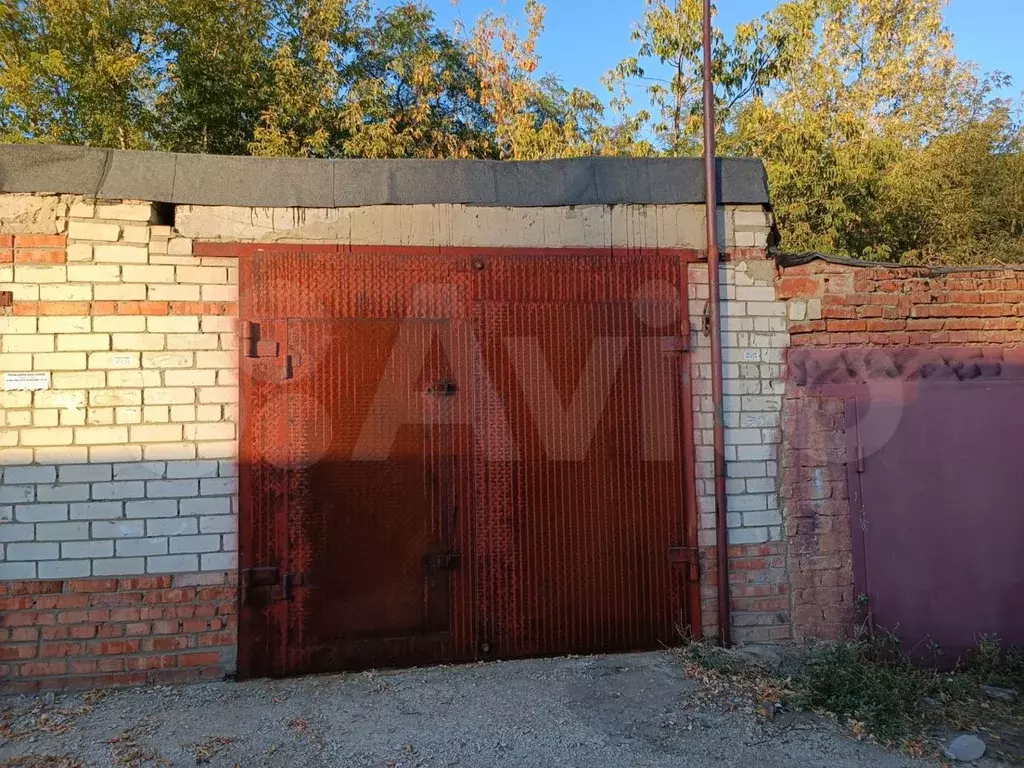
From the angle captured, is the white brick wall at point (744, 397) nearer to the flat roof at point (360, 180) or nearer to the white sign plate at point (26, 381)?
the flat roof at point (360, 180)

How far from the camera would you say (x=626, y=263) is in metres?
4.10

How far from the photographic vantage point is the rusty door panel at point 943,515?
4.07 m

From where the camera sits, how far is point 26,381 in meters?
3.57

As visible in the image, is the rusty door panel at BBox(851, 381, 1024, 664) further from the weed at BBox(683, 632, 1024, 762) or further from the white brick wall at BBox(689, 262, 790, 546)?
the white brick wall at BBox(689, 262, 790, 546)

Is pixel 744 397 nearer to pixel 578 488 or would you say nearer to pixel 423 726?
pixel 578 488

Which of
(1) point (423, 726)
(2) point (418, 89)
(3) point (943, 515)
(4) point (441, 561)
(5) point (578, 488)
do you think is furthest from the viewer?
(2) point (418, 89)

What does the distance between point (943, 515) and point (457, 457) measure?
2960mm

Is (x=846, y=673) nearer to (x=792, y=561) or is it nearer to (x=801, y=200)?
(x=792, y=561)

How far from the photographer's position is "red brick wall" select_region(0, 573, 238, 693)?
3520 mm

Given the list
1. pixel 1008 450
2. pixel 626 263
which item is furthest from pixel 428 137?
pixel 1008 450

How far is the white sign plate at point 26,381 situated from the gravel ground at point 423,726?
158 cm

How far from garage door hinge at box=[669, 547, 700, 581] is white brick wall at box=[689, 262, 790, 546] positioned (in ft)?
0.34

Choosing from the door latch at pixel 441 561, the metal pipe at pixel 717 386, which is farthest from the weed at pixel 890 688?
the door latch at pixel 441 561

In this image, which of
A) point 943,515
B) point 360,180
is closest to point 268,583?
point 360,180
